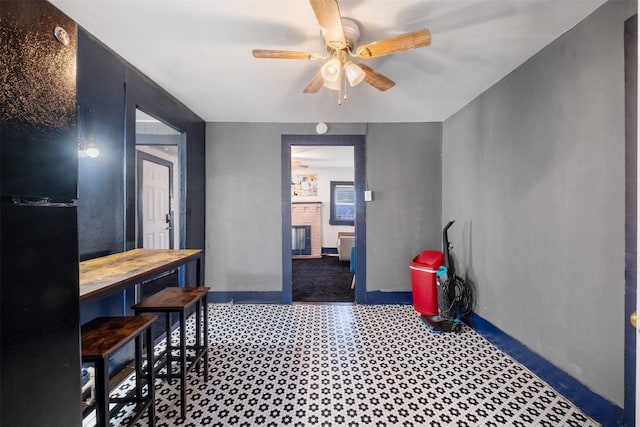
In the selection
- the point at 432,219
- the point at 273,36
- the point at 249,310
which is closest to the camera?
the point at 273,36

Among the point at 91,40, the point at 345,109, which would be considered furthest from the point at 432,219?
the point at 91,40

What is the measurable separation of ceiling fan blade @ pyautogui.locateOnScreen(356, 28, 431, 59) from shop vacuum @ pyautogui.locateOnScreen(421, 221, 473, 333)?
2.03 metres

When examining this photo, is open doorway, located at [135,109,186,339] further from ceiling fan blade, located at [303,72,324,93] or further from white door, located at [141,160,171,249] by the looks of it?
ceiling fan blade, located at [303,72,324,93]

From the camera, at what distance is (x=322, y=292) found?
3.69 m

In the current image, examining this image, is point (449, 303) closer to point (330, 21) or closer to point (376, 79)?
point (376, 79)

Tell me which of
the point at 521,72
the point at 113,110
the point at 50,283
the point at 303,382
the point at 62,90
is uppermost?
the point at 521,72

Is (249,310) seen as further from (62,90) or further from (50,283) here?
(62,90)

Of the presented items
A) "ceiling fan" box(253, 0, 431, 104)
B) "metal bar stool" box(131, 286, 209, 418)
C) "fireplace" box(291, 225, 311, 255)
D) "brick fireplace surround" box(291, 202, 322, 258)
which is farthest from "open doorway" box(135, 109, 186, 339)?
"brick fireplace surround" box(291, 202, 322, 258)

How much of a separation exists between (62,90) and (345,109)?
247cm

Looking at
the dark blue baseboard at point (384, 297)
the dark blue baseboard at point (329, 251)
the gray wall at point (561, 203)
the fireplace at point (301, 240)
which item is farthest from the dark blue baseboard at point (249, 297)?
the dark blue baseboard at point (329, 251)

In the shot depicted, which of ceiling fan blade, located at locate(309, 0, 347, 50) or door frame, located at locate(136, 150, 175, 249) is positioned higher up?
ceiling fan blade, located at locate(309, 0, 347, 50)

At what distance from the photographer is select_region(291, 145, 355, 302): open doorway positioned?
538 cm

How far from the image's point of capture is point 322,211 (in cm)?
674

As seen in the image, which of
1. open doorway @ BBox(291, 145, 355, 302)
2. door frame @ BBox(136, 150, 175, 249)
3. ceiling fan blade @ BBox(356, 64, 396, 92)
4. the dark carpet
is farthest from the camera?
open doorway @ BBox(291, 145, 355, 302)
